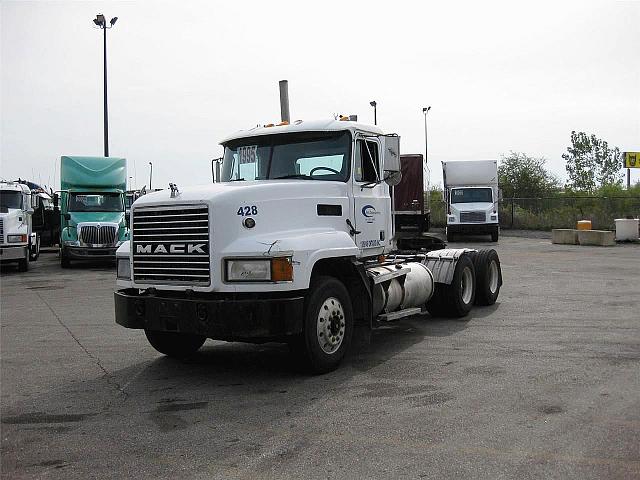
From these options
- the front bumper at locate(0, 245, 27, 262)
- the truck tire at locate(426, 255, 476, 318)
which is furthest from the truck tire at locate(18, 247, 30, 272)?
the truck tire at locate(426, 255, 476, 318)

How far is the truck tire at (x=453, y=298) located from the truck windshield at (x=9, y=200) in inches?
Answer: 613

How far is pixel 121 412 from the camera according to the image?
5.90m

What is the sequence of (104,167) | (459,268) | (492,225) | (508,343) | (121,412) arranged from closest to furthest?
(121,412), (508,343), (459,268), (104,167), (492,225)

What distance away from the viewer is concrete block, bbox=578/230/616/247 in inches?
1121

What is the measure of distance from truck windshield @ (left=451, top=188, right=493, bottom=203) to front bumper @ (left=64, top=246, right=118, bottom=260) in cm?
A: 1707

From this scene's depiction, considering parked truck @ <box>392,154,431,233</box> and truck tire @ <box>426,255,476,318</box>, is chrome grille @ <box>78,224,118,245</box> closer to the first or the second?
parked truck @ <box>392,154,431,233</box>

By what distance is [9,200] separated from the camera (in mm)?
21422

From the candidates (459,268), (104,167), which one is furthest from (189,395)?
(104,167)

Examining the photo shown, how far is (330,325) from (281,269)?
3.40ft

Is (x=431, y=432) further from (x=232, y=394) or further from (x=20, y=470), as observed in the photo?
(x=20, y=470)

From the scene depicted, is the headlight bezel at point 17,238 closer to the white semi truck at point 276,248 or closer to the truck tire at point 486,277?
the white semi truck at point 276,248

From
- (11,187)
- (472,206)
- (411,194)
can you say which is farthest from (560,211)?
(11,187)

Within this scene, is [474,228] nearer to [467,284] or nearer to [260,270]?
[467,284]

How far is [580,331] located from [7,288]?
13390mm
